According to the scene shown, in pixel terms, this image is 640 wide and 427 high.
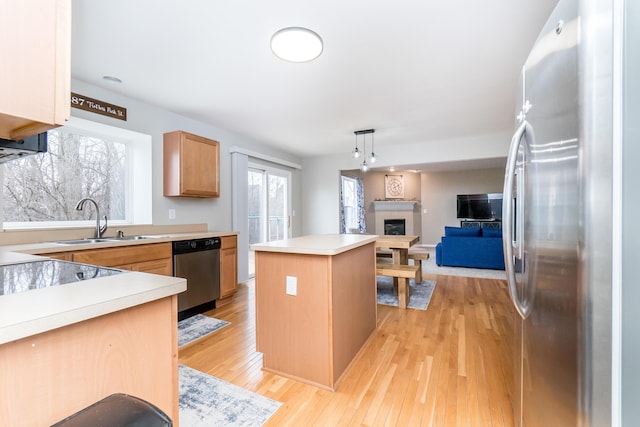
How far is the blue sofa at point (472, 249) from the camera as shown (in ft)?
16.7

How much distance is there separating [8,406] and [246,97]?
300 centimetres

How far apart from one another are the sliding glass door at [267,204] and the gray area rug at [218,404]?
295cm

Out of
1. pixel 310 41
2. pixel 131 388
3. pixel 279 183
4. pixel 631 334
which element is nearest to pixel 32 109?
pixel 131 388

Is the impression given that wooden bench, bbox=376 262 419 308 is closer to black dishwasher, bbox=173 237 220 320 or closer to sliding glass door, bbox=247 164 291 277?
black dishwasher, bbox=173 237 220 320

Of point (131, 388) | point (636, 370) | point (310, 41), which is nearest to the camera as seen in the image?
point (636, 370)

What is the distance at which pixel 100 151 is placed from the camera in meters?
3.02

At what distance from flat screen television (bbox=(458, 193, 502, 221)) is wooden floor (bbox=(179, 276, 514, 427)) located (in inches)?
221

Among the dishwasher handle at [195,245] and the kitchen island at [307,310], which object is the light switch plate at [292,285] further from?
the dishwasher handle at [195,245]

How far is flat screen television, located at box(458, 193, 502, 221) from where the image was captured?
7.86 metres

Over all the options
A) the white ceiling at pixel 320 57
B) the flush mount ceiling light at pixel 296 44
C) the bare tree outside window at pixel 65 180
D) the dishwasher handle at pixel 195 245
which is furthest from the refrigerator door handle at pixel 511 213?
the bare tree outside window at pixel 65 180

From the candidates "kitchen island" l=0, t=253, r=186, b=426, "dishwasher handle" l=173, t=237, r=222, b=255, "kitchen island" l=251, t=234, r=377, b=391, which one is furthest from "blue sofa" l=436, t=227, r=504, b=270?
"kitchen island" l=0, t=253, r=186, b=426

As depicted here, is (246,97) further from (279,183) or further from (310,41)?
(279,183)

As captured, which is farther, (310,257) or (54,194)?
(54,194)

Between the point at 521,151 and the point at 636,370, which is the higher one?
the point at 521,151
